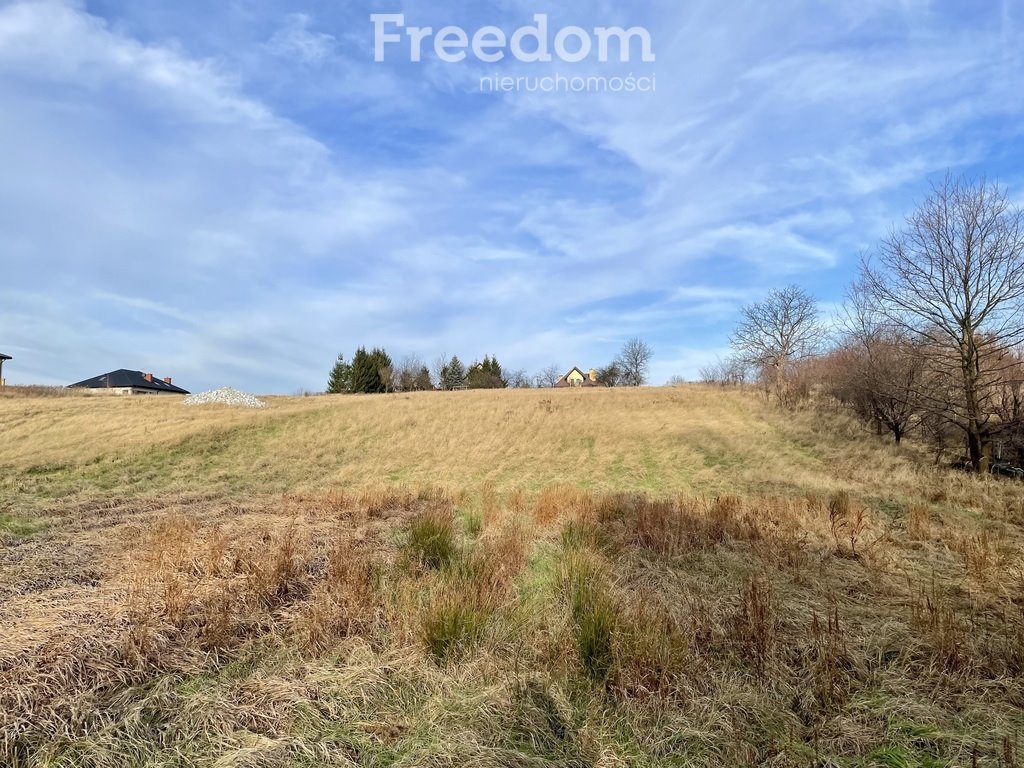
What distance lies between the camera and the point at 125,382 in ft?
213

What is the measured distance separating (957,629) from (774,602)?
1.26 m

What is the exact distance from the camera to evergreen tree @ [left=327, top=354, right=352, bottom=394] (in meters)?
65.8

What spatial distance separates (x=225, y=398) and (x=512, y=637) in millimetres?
34092

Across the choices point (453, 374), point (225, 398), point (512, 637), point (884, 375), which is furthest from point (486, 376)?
point (512, 637)

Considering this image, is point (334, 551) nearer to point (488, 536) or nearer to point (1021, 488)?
point (488, 536)

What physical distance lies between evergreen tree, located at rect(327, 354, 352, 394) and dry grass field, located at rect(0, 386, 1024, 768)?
57964 mm

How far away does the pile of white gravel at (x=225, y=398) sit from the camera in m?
31.0

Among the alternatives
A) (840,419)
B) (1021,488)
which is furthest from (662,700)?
(840,419)

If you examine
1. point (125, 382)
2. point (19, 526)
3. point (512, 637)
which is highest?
point (125, 382)

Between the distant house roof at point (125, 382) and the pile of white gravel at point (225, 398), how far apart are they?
41266 mm

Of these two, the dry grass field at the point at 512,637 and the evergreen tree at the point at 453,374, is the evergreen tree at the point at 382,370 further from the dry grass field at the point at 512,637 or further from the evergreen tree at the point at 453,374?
the dry grass field at the point at 512,637

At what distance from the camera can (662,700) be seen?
314cm

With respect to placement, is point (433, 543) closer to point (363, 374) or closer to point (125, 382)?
point (363, 374)

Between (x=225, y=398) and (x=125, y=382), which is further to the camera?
(x=125, y=382)
